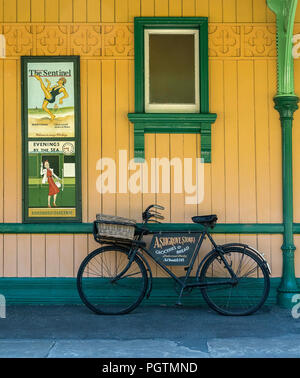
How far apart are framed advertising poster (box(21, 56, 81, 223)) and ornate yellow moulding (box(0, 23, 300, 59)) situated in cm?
14

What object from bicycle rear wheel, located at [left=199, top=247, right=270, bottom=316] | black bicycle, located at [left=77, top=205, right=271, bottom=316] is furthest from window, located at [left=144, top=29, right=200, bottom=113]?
bicycle rear wheel, located at [left=199, top=247, right=270, bottom=316]

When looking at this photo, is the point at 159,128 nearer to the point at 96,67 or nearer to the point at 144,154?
the point at 144,154

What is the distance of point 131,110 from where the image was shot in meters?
5.98

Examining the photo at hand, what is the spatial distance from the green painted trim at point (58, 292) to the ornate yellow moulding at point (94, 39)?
2.57 m

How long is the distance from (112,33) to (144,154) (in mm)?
1428

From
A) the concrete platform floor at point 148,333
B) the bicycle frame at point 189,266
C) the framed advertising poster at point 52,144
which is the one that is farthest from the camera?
the framed advertising poster at point 52,144

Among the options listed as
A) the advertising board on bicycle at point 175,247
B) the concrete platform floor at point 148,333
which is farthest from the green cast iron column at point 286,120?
the advertising board on bicycle at point 175,247

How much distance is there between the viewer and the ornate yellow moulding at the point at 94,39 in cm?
599

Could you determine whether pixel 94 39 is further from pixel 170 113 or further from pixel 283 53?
pixel 283 53

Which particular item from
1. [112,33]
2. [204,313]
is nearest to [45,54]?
[112,33]

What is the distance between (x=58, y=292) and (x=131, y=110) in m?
2.21

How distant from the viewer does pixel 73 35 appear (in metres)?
6.00

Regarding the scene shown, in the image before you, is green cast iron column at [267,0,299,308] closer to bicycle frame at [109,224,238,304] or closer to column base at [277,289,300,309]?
column base at [277,289,300,309]

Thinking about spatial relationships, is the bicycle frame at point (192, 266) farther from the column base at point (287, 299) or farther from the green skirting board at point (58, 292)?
the column base at point (287, 299)
